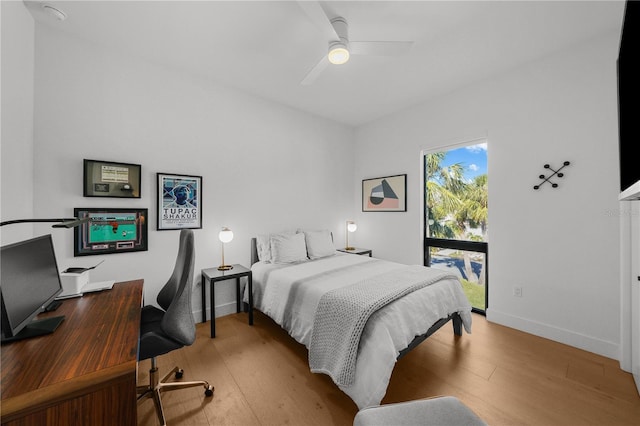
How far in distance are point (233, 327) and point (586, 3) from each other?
13.6 ft

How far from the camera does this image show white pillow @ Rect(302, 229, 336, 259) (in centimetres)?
338

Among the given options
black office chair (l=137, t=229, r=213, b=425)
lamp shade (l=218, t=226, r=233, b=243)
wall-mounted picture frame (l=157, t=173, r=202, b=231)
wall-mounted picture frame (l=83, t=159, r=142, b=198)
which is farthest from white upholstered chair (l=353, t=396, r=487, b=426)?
wall-mounted picture frame (l=83, t=159, r=142, b=198)

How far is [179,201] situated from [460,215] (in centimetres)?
343

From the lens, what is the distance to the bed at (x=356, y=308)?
158 centimetres

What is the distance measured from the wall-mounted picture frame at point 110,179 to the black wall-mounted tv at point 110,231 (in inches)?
6.1

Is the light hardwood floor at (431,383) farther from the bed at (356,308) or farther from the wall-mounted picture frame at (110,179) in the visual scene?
the wall-mounted picture frame at (110,179)

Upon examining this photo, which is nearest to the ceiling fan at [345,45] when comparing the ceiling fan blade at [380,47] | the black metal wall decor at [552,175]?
the ceiling fan blade at [380,47]

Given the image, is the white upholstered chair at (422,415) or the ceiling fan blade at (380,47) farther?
the ceiling fan blade at (380,47)

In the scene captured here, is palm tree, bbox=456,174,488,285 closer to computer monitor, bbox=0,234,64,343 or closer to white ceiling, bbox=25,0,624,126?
white ceiling, bbox=25,0,624,126

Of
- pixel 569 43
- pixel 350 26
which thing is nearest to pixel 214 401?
pixel 350 26

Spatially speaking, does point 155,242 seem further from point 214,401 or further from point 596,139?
point 596,139

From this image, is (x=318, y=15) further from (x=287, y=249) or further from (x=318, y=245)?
(x=318, y=245)

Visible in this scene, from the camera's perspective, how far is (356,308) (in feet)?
5.67

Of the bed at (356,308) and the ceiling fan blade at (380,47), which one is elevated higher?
the ceiling fan blade at (380,47)
